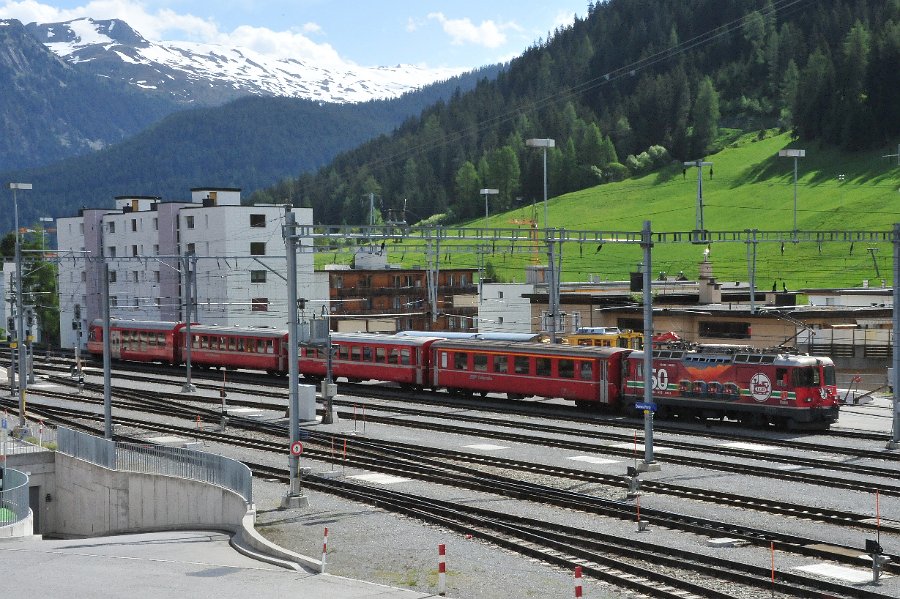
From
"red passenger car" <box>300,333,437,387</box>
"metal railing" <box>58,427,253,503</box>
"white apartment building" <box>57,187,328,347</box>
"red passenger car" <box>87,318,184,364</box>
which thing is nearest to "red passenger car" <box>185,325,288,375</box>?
"red passenger car" <box>87,318,184,364</box>

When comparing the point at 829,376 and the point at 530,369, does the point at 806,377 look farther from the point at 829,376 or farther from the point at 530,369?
the point at 530,369

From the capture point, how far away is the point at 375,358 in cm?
6400

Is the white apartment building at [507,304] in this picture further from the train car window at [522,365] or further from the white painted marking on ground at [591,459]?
the white painted marking on ground at [591,459]

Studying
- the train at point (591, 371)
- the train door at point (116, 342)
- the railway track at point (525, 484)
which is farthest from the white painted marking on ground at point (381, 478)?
the train door at point (116, 342)

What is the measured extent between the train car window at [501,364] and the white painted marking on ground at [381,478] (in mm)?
19363

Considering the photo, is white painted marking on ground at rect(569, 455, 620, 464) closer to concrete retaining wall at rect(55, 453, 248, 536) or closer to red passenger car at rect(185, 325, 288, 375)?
concrete retaining wall at rect(55, 453, 248, 536)

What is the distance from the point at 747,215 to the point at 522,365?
107 metres

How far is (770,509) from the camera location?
3008 centimetres

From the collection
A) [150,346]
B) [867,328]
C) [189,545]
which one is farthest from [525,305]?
[189,545]

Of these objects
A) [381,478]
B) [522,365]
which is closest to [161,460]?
[381,478]

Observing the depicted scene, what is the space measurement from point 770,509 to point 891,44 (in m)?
144

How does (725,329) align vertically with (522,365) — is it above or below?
above

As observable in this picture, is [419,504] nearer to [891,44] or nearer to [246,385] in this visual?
[246,385]

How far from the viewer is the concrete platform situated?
21609 mm
